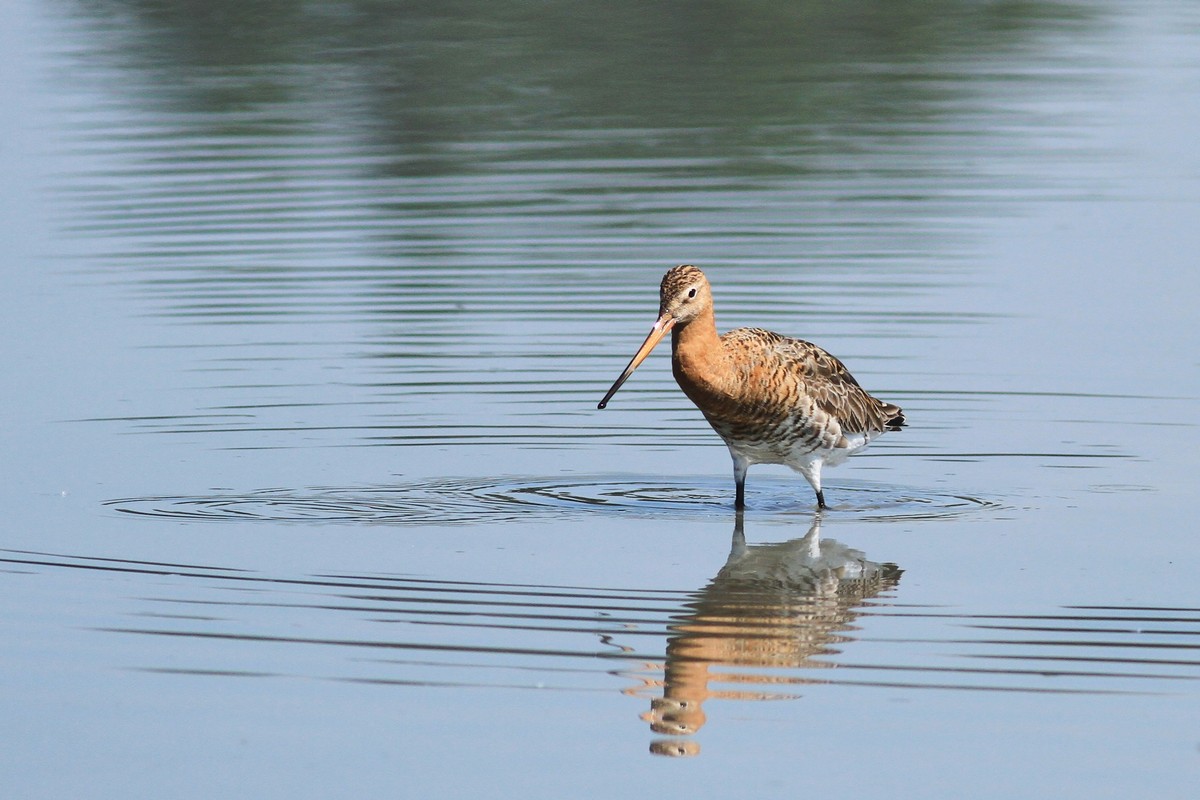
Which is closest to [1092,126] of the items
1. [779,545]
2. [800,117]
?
[800,117]

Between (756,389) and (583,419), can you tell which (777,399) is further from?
(583,419)

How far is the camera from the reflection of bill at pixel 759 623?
25.4 ft

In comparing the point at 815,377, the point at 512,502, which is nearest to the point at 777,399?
the point at 815,377

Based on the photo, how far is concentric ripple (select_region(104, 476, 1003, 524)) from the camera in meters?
10.7

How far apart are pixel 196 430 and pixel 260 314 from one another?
11.8 feet

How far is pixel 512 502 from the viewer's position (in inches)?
429

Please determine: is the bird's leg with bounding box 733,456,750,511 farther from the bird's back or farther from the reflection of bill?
the reflection of bill

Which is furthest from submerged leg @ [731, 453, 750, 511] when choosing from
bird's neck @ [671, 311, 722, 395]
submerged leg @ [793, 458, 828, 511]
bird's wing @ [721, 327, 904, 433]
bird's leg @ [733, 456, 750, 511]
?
bird's neck @ [671, 311, 722, 395]

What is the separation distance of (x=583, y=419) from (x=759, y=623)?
4305 millimetres

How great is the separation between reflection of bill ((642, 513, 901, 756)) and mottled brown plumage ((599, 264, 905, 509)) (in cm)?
64

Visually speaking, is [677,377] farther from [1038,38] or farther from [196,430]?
[1038,38]

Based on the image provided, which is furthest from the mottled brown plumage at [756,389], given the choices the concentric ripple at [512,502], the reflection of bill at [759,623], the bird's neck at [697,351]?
the reflection of bill at [759,623]

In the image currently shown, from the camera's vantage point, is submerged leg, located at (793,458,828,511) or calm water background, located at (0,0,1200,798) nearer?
calm water background, located at (0,0,1200,798)

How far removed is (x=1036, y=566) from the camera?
952 cm
